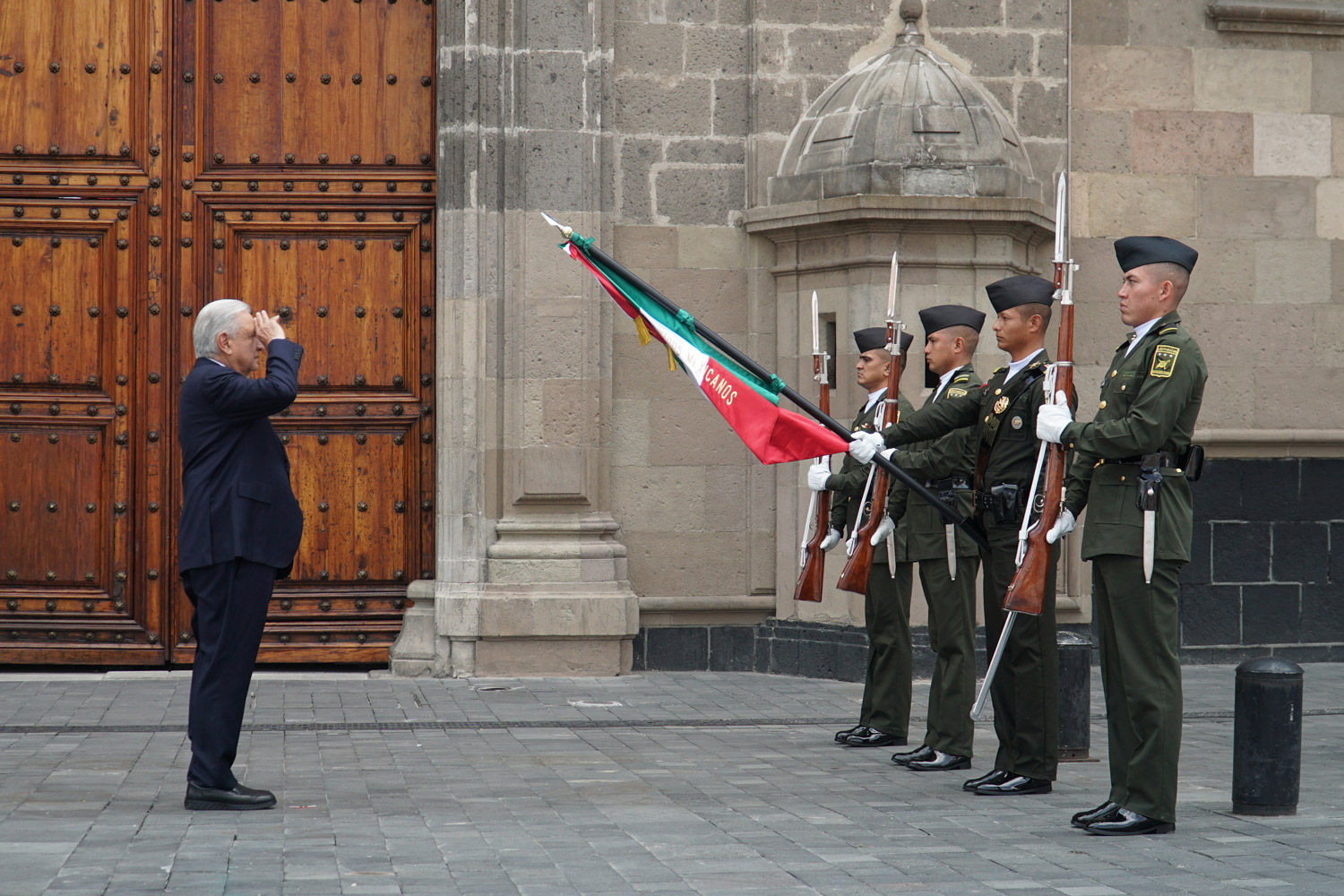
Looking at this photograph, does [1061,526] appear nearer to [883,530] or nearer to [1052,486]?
[1052,486]

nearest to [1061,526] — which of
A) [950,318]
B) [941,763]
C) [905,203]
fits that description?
[941,763]

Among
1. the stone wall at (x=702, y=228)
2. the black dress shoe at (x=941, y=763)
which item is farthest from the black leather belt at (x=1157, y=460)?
the stone wall at (x=702, y=228)

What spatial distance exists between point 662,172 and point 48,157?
146 inches

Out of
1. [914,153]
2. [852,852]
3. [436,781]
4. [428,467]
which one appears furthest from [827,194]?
[852,852]

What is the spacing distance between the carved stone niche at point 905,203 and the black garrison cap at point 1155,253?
378 centimetres

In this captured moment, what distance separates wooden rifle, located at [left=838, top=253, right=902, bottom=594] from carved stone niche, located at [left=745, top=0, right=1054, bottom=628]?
2.14 meters

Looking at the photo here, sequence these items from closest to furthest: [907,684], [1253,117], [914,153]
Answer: [907,684] < [914,153] < [1253,117]

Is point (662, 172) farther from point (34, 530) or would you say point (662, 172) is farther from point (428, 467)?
point (34, 530)

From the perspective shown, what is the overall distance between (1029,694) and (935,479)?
1.22 m

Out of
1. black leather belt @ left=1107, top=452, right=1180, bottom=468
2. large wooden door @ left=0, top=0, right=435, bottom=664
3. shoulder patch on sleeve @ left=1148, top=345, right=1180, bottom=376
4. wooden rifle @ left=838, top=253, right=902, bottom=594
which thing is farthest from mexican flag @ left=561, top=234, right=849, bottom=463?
large wooden door @ left=0, top=0, right=435, bottom=664

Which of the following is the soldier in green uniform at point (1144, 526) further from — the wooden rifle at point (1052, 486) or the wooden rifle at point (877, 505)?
the wooden rifle at point (877, 505)

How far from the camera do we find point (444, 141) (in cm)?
969

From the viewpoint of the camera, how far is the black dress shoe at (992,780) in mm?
6164

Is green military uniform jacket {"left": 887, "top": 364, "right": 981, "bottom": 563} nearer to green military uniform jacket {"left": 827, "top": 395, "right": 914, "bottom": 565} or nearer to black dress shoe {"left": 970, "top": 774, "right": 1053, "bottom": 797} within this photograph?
green military uniform jacket {"left": 827, "top": 395, "right": 914, "bottom": 565}
